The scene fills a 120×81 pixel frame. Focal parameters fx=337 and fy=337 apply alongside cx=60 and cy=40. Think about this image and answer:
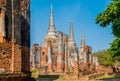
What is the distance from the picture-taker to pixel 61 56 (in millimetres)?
42844

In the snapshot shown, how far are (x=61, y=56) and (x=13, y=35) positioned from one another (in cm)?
2397

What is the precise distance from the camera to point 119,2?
53.5 feet

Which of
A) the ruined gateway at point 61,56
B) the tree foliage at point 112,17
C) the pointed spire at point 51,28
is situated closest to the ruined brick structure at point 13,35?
the tree foliage at point 112,17

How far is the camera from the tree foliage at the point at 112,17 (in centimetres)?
1645

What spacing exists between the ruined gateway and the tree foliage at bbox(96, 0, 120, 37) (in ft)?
64.3

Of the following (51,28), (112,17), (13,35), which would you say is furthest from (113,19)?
(51,28)

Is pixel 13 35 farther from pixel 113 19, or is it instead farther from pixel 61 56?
pixel 61 56

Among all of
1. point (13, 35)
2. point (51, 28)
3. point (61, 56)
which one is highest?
point (51, 28)

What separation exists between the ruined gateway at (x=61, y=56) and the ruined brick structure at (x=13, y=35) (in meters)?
14.8

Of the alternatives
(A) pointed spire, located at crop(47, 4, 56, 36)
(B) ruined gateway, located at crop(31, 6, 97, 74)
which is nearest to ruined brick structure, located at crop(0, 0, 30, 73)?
(B) ruined gateway, located at crop(31, 6, 97, 74)

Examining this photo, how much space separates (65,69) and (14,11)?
971 inches

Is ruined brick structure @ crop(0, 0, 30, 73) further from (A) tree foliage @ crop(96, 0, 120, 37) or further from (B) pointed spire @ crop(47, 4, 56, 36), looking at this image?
(B) pointed spire @ crop(47, 4, 56, 36)

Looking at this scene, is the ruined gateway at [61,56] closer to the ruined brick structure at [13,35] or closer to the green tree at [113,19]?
the ruined brick structure at [13,35]

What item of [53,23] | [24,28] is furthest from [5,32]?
[53,23]
